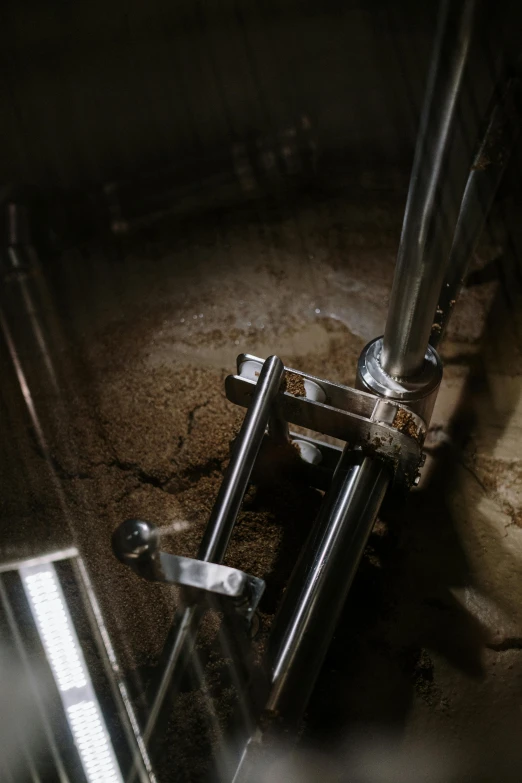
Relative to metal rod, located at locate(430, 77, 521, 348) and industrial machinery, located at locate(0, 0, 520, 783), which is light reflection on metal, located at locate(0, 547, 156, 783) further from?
metal rod, located at locate(430, 77, 521, 348)

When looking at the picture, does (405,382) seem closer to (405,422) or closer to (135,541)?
(405,422)

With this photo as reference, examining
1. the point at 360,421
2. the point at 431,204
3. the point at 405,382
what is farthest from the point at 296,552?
the point at 431,204

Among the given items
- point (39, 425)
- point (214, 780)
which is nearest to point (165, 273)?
point (39, 425)

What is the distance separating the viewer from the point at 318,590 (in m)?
1.42

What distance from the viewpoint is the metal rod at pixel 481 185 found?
1775 mm

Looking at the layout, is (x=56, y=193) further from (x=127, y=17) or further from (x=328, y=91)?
(x=328, y=91)

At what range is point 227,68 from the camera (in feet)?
9.21

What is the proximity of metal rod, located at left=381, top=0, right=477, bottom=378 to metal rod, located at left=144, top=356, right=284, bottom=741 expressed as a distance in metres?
0.33

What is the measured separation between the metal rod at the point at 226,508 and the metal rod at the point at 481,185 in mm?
631

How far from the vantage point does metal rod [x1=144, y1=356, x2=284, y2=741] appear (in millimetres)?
1264

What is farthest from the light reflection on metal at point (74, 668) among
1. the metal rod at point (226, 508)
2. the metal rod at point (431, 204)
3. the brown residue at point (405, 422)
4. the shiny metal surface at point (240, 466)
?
the metal rod at point (431, 204)

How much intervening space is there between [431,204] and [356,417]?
546 mm

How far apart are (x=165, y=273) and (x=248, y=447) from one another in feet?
4.63

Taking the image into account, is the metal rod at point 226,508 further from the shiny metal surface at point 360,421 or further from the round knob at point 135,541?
the round knob at point 135,541
